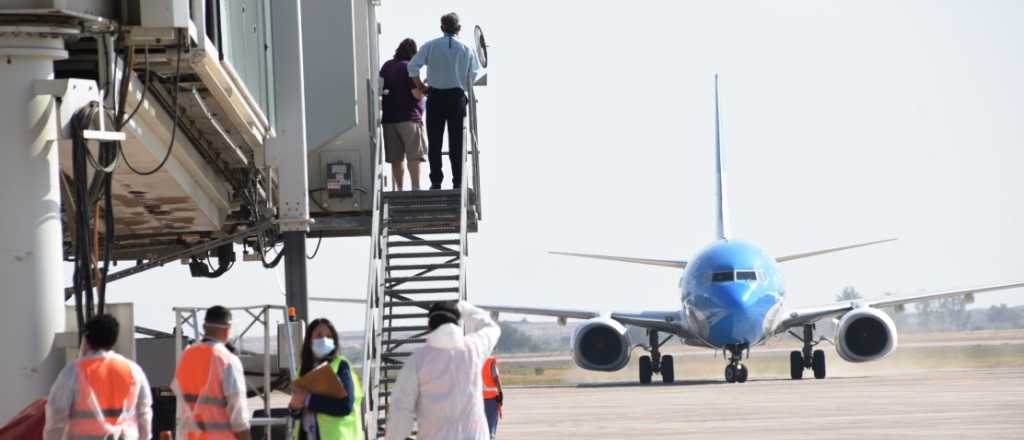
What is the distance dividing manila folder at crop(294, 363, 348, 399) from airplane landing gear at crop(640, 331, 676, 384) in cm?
2556

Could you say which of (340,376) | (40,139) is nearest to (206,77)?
(40,139)

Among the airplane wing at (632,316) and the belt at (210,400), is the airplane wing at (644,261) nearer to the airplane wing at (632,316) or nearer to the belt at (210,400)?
the airplane wing at (632,316)

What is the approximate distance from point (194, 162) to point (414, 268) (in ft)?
11.6

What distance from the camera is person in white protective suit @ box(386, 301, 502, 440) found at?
8.35 m

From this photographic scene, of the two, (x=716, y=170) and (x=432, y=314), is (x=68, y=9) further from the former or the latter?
(x=716, y=170)

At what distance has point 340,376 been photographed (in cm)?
868

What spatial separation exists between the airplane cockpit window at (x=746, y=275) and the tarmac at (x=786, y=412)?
265cm

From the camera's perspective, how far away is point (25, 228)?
9062mm

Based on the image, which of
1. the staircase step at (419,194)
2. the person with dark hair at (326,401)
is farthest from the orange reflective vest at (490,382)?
the staircase step at (419,194)

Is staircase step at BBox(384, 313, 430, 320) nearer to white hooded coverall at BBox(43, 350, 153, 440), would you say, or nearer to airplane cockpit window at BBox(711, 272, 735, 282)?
white hooded coverall at BBox(43, 350, 153, 440)

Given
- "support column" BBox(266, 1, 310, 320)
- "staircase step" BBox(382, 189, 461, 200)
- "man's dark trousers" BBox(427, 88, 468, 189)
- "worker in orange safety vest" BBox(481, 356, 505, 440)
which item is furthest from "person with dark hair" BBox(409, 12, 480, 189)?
"worker in orange safety vest" BBox(481, 356, 505, 440)

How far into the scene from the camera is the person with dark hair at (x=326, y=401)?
8.62 meters

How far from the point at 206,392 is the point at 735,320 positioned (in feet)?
71.4

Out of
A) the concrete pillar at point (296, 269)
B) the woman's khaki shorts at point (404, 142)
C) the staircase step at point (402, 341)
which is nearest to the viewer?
the staircase step at point (402, 341)
